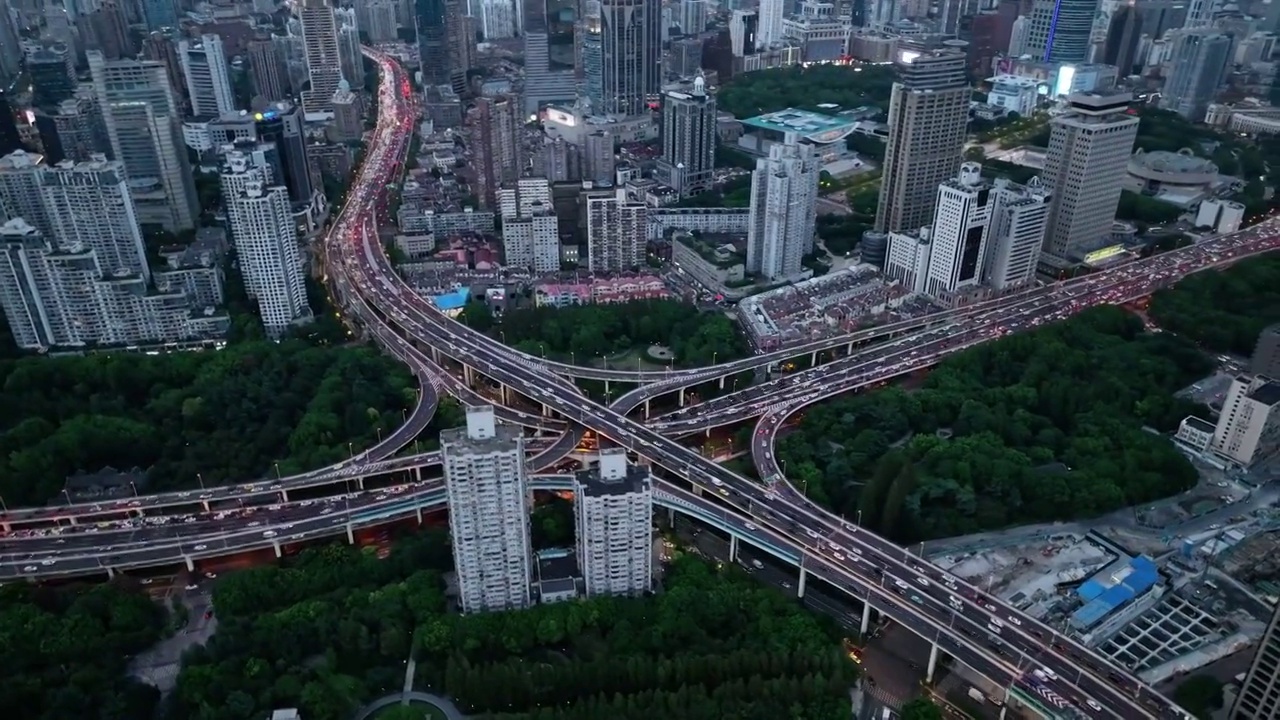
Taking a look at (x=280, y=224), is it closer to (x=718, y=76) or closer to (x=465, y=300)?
(x=465, y=300)

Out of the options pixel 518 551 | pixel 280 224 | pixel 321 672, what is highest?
pixel 280 224

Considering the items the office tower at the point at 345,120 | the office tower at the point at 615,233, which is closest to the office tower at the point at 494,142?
the office tower at the point at 615,233

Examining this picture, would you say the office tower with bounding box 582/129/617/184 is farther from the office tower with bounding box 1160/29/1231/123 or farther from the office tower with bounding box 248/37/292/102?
the office tower with bounding box 1160/29/1231/123

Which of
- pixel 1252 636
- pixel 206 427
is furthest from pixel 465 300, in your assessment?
pixel 1252 636

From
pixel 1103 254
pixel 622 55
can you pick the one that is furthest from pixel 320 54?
pixel 1103 254

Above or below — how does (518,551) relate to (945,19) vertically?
below

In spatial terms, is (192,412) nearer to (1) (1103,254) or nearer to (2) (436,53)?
(1) (1103,254)

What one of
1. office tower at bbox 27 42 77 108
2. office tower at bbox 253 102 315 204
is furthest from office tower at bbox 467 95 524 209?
office tower at bbox 27 42 77 108
